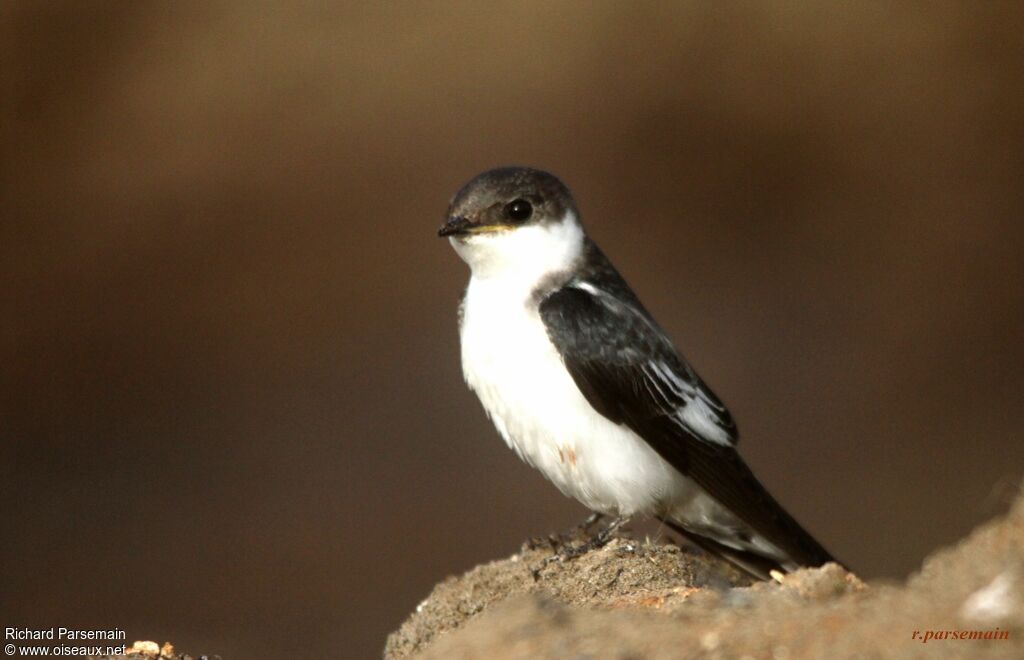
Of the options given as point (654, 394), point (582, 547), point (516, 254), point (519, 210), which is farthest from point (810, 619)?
point (519, 210)

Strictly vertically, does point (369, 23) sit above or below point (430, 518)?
above

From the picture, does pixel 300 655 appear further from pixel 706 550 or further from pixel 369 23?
pixel 369 23

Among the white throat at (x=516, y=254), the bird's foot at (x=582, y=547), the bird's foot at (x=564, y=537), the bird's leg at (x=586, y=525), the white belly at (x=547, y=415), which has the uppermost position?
the white throat at (x=516, y=254)

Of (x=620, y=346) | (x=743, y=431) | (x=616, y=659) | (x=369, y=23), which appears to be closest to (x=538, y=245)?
(x=620, y=346)

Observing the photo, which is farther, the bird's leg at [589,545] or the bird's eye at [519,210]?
the bird's eye at [519,210]

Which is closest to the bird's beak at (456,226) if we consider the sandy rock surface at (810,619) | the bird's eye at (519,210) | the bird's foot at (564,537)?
the bird's eye at (519,210)

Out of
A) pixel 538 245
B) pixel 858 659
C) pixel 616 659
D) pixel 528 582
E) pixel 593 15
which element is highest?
pixel 593 15

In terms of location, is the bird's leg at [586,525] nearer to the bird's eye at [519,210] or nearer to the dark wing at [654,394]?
the dark wing at [654,394]

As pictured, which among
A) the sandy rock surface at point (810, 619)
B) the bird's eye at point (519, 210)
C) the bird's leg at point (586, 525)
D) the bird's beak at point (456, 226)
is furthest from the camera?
the bird's leg at point (586, 525)
